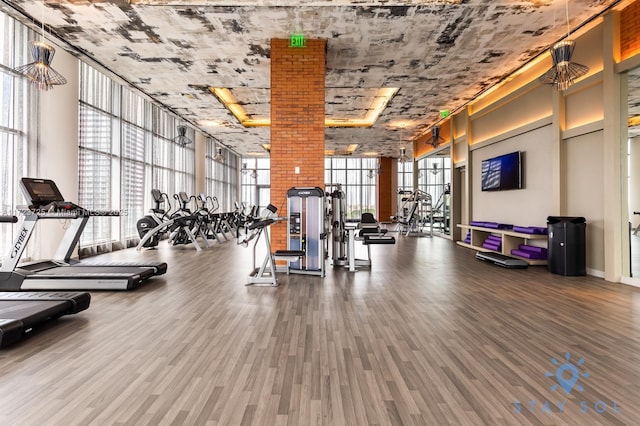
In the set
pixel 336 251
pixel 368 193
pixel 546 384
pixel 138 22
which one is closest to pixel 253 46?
pixel 138 22

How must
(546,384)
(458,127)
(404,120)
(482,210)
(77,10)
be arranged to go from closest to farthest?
(546,384) → (77,10) → (482,210) → (458,127) → (404,120)

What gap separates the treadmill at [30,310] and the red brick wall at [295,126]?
3316 mm

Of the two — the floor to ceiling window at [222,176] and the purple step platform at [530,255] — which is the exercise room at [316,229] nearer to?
the purple step platform at [530,255]

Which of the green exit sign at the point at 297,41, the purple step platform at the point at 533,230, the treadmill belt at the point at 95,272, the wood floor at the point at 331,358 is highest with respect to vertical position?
the green exit sign at the point at 297,41

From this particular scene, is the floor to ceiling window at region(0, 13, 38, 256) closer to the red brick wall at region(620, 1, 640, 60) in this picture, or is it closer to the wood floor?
the wood floor

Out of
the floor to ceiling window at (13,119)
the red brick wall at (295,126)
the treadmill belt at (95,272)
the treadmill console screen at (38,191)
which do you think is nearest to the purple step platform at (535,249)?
the red brick wall at (295,126)

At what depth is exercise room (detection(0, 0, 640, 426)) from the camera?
7.11 ft

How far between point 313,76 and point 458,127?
602 centimetres

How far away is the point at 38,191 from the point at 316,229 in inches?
147

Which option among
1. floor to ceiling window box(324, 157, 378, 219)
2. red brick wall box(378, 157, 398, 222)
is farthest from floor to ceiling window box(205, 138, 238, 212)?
Answer: red brick wall box(378, 157, 398, 222)

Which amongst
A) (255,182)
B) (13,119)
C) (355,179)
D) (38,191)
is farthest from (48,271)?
(355,179)

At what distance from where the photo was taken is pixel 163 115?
1130 centimetres

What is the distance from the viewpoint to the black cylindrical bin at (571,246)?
18.1 feet

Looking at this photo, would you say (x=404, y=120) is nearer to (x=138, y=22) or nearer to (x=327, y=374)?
(x=138, y=22)
